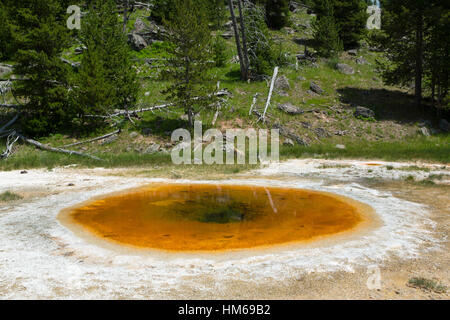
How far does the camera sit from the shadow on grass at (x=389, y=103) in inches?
1096

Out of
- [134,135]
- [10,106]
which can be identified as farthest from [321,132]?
[10,106]

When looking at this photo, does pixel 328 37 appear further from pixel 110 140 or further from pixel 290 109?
pixel 110 140

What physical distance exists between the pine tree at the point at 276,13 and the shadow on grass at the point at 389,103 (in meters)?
21.1

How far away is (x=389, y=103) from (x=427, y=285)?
2683 centimetres

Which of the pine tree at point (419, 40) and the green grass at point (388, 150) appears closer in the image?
the green grass at point (388, 150)

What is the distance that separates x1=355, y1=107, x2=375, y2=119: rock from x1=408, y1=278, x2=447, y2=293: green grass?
23113 millimetres

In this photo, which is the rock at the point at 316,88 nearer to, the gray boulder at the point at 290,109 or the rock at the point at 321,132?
the gray boulder at the point at 290,109

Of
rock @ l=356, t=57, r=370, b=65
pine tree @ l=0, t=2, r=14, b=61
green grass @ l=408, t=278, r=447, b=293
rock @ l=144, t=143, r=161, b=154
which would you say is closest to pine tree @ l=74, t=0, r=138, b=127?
rock @ l=144, t=143, r=161, b=154

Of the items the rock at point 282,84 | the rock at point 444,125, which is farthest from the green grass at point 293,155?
the rock at point 282,84

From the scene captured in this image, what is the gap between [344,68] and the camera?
113ft

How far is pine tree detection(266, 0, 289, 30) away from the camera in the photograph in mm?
47906

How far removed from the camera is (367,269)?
6.46 metres
